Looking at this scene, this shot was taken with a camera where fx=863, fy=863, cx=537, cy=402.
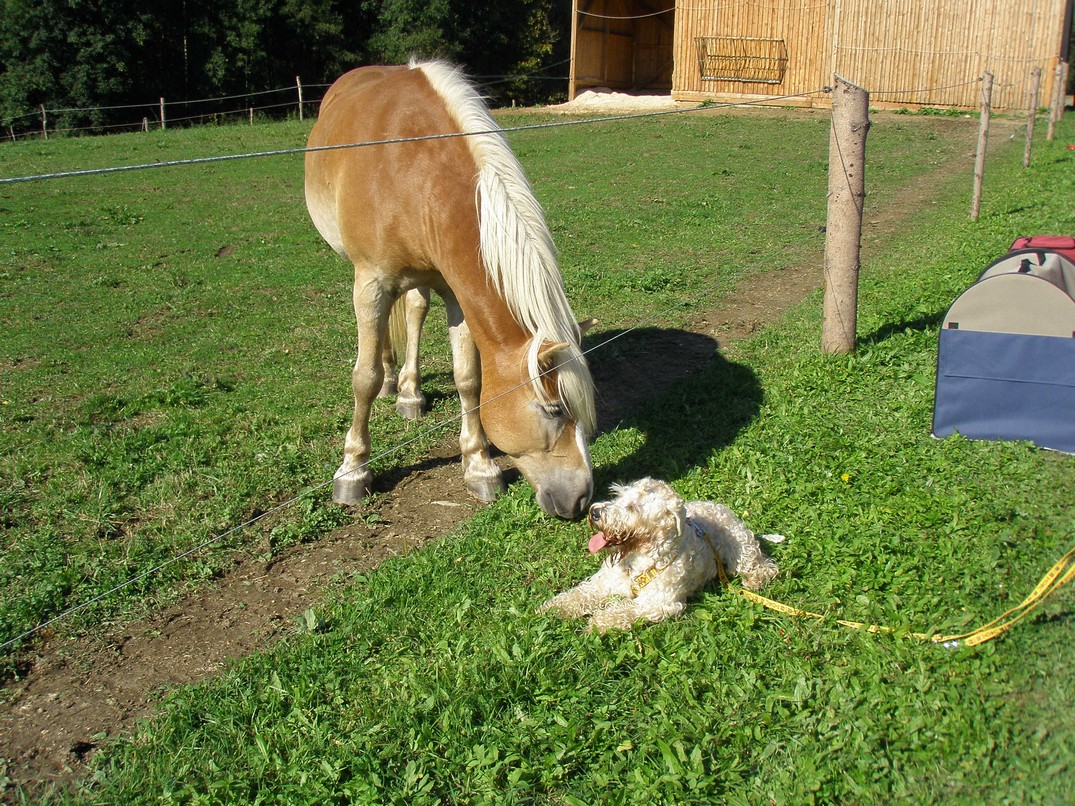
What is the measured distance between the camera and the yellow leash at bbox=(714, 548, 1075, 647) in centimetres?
303

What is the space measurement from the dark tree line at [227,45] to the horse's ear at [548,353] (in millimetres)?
26961

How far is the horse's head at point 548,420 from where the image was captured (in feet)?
12.7

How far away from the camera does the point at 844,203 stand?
18.5ft

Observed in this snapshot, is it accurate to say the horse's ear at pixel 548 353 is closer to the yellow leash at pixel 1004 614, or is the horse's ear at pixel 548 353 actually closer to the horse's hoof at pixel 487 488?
the horse's hoof at pixel 487 488

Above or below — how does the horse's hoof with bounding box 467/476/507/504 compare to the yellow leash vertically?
below

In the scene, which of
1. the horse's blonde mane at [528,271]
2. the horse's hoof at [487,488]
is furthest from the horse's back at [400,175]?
the horse's hoof at [487,488]

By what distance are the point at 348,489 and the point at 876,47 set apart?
22837 mm

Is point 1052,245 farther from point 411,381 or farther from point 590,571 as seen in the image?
point 411,381

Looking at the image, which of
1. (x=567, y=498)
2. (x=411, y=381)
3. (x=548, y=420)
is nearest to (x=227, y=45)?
(x=411, y=381)

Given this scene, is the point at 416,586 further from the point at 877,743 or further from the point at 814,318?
the point at 814,318

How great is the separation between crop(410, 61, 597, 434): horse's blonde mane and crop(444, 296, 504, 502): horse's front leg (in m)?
0.90

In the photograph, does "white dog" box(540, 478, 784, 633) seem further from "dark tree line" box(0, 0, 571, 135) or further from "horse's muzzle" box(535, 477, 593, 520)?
"dark tree line" box(0, 0, 571, 135)

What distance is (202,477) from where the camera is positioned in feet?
16.2

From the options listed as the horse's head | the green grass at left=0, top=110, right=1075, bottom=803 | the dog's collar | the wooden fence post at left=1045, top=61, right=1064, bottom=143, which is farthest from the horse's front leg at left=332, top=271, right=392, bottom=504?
the wooden fence post at left=1045, top=61, right=1064, bottom=143
